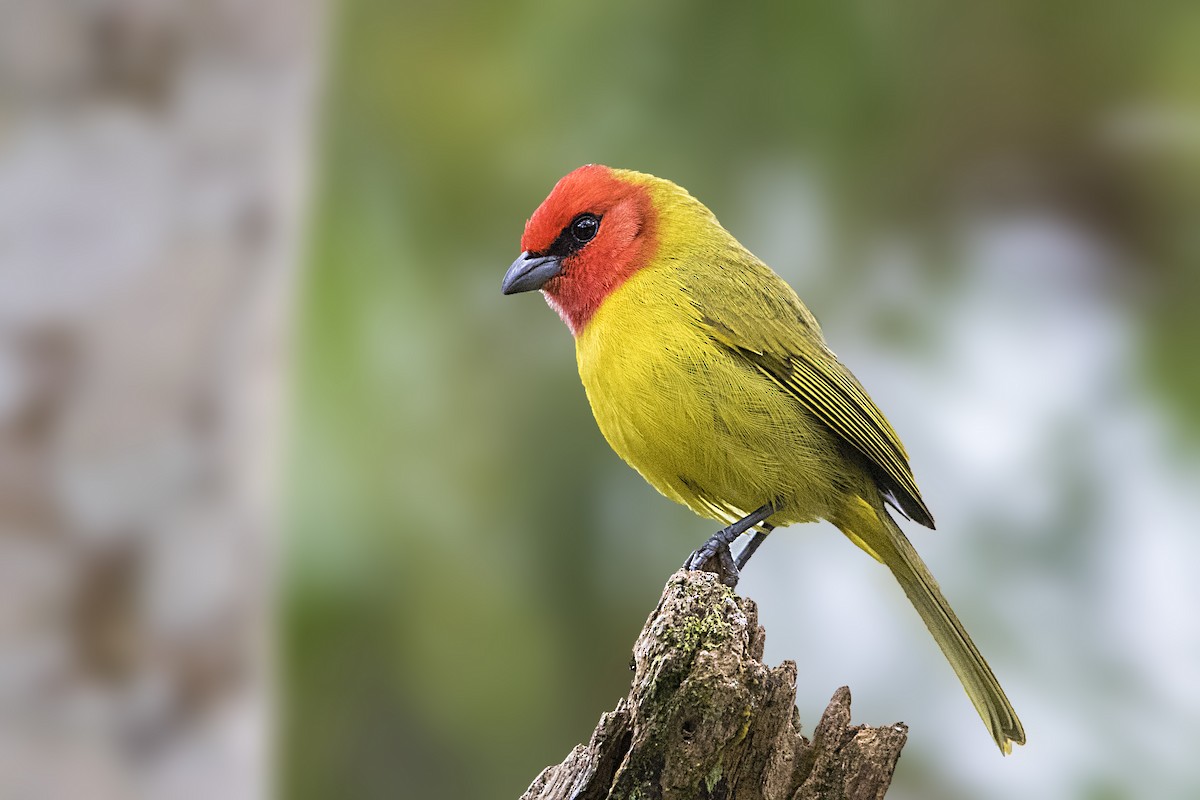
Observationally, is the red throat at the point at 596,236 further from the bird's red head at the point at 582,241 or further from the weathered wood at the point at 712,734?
the weathered wood at the point at 712,734

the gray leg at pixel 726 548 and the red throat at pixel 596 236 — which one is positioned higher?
→ the red throat at pixel 596 236

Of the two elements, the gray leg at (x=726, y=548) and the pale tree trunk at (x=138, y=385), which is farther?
the pale tree trunk at (x=138, y=385)

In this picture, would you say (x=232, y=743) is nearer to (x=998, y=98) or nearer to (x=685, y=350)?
(x=685, y=350)

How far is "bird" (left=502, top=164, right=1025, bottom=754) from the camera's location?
3164 mm

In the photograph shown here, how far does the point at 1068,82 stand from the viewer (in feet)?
18.0

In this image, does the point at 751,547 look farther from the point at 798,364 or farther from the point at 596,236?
the point at 596,236

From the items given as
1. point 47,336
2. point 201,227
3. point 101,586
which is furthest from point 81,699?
point 201,227

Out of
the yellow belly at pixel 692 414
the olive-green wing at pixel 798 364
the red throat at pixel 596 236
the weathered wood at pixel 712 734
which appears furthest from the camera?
the red throat at pixel 596 236

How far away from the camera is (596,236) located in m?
3.51

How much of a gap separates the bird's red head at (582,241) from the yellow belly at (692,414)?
123mm

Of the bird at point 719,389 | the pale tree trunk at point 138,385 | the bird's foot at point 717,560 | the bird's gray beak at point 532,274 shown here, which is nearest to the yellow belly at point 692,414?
the bird at point 719,389

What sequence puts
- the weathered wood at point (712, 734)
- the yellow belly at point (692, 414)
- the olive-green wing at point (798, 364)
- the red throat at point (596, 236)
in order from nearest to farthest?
the weathered wood at point (712, 734) → the yellow belly at point (692, 414) → the olive-green wing at point (798, 364) → the red throat at point (596, 236)

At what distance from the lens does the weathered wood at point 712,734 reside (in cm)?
229

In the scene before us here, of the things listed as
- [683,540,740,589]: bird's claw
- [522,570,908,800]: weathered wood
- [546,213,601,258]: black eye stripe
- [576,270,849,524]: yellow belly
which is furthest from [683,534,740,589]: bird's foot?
[546,213,601,258]: black eye stripe
